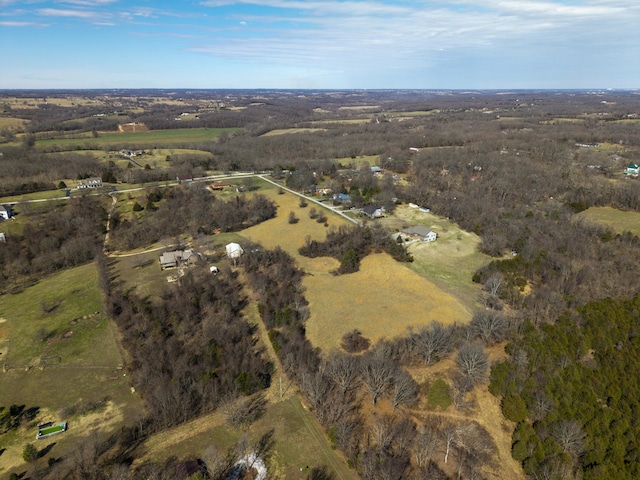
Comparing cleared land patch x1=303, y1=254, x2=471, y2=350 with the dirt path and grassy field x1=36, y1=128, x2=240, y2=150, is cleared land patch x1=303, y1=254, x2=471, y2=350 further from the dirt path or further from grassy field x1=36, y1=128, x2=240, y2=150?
grassy field x1=36, y1=128, x2=240, y2=150

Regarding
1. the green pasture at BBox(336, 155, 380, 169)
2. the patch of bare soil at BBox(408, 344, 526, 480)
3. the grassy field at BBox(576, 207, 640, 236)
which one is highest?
the green pasture at BBox(336, 155, 380, 169)

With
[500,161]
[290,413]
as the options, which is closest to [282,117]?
[500,161]

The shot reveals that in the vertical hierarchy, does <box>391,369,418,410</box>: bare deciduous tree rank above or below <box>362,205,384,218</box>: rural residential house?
below

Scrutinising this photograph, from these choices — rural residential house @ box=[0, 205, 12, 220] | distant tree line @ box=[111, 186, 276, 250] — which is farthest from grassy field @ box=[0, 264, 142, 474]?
rural residential house @ box=[0, 205, 12, 220]

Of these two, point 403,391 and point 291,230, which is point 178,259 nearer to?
Result: point 291,230

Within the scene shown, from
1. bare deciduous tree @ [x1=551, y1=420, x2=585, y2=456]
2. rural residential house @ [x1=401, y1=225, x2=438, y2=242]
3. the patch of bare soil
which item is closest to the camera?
the patch of bare soil

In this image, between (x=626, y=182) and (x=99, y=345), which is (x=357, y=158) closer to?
(x=626, y=182)
